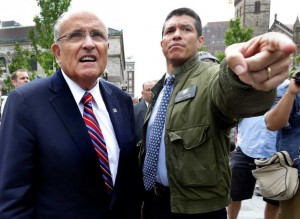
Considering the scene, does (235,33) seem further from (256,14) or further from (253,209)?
(256,14)

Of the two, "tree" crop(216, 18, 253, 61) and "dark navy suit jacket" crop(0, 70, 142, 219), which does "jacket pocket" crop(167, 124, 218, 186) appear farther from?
"tree" crop(216, 18, 253, 61)

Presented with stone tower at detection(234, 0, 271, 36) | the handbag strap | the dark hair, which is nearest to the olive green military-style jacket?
the dark hair

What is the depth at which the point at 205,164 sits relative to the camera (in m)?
1.81

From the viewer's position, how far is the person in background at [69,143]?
1450mm

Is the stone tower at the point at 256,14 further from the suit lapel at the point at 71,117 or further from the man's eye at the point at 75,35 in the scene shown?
the suit lapel at the point at 71,117

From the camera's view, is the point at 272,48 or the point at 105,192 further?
the point at 105,192

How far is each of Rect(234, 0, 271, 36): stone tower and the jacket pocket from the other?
56948 mm

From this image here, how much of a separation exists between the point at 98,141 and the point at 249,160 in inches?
95.0

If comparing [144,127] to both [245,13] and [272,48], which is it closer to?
[272,48]

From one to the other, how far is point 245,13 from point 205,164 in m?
60.0

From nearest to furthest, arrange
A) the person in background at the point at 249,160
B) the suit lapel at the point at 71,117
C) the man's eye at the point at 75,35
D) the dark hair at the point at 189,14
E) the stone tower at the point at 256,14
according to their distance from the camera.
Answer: the suit lapel at the point at 71,117, the man's eye at the point at 75,35, the dark hair at the point at 189,14, the person in background at the point at 249,160, the stone tower at the point at 256,14

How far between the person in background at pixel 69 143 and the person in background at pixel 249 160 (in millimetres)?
1958

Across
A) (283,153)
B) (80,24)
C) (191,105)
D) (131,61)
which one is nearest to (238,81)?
(191,105)

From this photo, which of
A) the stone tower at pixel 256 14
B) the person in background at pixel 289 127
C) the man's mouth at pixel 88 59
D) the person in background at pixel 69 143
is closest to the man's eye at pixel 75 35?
the person in background at pixel 69 143
